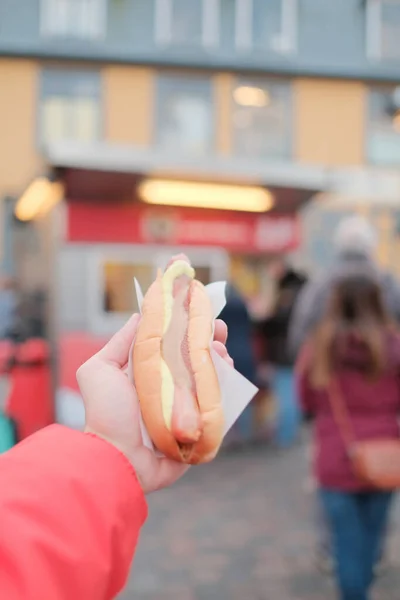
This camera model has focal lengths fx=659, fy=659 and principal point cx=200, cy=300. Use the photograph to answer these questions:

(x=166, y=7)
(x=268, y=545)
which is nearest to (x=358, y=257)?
(x=268, y=545)

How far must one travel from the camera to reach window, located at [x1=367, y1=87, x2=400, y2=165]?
34.0 ft

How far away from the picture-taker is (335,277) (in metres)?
2.30

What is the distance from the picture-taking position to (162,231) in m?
5.11

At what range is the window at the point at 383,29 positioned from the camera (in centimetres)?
905

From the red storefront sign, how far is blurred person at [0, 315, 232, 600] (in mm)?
4052

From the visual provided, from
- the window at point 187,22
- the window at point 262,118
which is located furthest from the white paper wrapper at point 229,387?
the window at point 187,22

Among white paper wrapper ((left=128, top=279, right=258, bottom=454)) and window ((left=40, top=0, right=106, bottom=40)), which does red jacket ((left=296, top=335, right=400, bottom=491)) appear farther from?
window ((left=40, top=0, right=106, bottom=40))

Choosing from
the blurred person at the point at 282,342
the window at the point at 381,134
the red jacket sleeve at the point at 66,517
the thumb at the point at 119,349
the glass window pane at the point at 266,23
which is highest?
the glass window pane at the point at 266,23

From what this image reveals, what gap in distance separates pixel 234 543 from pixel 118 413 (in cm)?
263

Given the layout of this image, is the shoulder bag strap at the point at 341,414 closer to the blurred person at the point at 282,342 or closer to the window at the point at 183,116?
the blurred person at the point at 282,342

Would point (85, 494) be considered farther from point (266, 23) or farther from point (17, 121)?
point (266, 23)

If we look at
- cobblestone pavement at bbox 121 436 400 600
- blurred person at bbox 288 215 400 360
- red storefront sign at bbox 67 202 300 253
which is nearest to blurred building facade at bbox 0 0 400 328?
red storefront sign at bbox 67 202 300 253

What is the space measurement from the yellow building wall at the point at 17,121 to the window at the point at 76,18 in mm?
752

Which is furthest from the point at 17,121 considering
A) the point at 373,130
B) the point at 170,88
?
the point at 373,130
